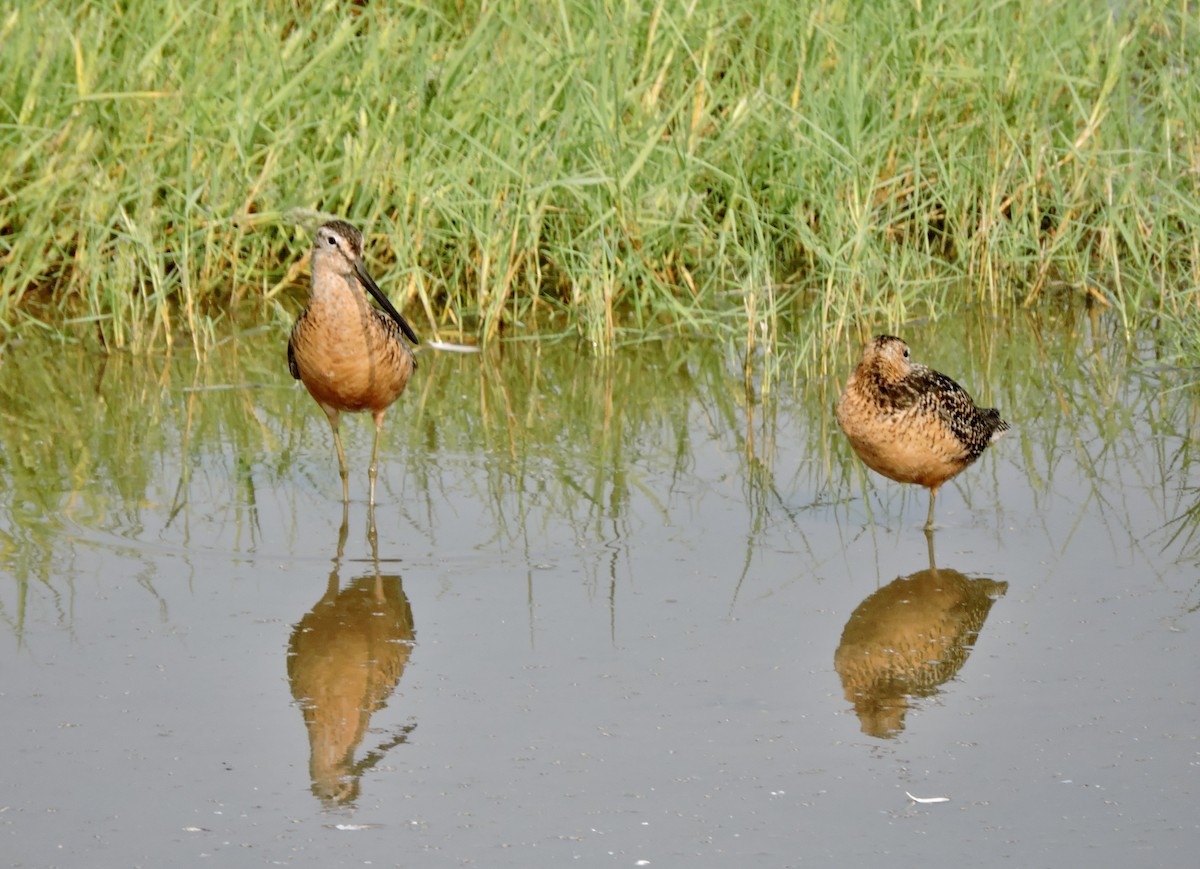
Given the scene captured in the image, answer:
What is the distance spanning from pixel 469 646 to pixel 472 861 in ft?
4.21

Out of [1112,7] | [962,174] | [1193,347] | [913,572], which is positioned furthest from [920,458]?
[1112,7]

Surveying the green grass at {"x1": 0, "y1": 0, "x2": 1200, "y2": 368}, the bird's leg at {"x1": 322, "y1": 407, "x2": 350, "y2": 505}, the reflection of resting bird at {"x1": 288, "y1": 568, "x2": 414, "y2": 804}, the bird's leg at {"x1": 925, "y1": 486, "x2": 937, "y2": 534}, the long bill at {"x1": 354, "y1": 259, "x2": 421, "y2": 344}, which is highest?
the green grass at {"x1": 0, "y1": 0, "x2": 1200, "y2": 368}

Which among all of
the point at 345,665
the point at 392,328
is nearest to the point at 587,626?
the point at 345,665

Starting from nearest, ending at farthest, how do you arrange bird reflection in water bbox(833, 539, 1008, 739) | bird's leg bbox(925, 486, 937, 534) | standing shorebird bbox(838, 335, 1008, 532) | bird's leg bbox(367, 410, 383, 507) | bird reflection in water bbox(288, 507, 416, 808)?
bird reflection in water bbox(288, 507, 416, 808)
bird reflection in water bbox(833, 539, 1008, 739)
standing shorebird bbox(838, 335, 1008, 532)
bird's leg bbox(925, 486, 937, 534)
bird's leg bbox(367, 410, 383, 507)

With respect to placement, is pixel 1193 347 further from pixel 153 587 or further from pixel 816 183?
pixel 153 587

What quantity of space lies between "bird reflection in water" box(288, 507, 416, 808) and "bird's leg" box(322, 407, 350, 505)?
0.56 metres

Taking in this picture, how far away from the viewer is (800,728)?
4.69 metres

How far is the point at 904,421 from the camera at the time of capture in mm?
6137

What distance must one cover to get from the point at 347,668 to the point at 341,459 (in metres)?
1.73

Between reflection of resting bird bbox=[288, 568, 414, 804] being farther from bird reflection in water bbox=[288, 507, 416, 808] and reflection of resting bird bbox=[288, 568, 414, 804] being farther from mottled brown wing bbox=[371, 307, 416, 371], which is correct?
mottled brown wing bbox=[371, 307, 416, 371]

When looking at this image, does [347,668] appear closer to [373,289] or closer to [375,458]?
[375,458]

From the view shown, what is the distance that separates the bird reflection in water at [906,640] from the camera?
493cm

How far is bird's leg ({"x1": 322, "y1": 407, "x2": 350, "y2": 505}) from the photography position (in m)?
6.63

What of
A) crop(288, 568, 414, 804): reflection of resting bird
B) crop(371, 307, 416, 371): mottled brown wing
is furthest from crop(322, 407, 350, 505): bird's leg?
crop(288, 568, 414, 804): reflection of resting bird
